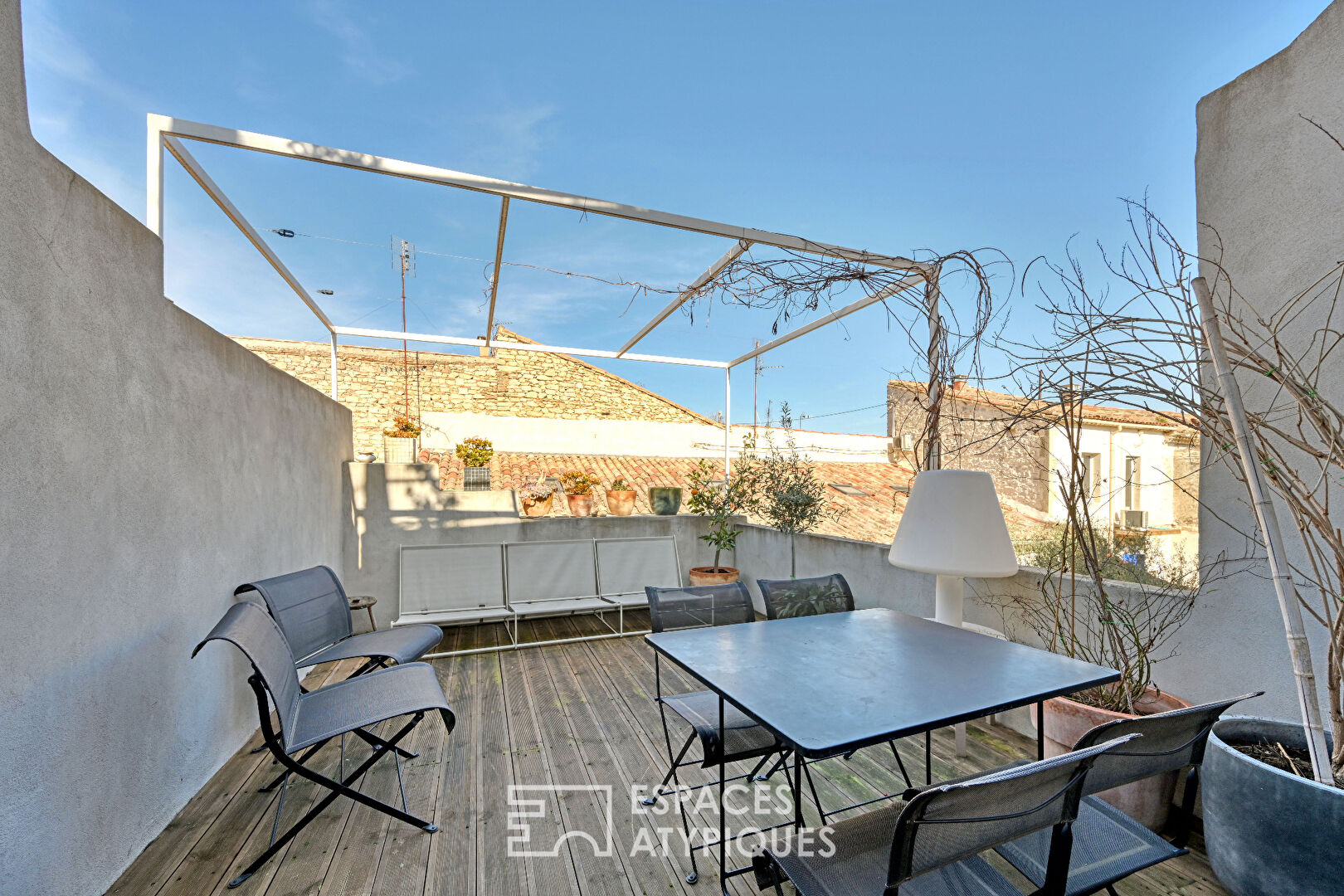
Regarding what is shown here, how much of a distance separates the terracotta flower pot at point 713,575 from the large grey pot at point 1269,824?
3569mm

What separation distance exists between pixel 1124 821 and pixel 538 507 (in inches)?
184

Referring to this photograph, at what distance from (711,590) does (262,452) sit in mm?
2532

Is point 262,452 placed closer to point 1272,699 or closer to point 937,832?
point 937,832

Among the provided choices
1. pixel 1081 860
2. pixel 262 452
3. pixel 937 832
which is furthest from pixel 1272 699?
pixel 262 452

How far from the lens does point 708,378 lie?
675 centimetres

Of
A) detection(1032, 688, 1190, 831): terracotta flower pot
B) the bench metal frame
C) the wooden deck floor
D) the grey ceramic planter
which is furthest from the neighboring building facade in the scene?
the bench metal frame

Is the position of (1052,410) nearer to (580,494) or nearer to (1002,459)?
(1002,459)

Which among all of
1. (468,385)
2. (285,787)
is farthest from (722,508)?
(468,385)

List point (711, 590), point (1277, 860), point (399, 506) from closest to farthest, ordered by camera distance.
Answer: point (1277, 860)
point (711, 590)
point (399, 506)

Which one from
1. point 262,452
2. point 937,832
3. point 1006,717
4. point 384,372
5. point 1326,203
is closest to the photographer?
point 937,832

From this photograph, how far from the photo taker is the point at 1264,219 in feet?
6.75

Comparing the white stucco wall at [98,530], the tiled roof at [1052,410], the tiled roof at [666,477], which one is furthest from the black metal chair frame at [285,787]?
the tiled roof at [666,477]

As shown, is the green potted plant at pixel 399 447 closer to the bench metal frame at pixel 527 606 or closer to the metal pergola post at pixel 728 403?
the bench metal frame at pixel 527 606

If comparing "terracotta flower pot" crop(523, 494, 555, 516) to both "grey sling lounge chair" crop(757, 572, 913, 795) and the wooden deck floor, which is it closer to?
the wooden deck floor
